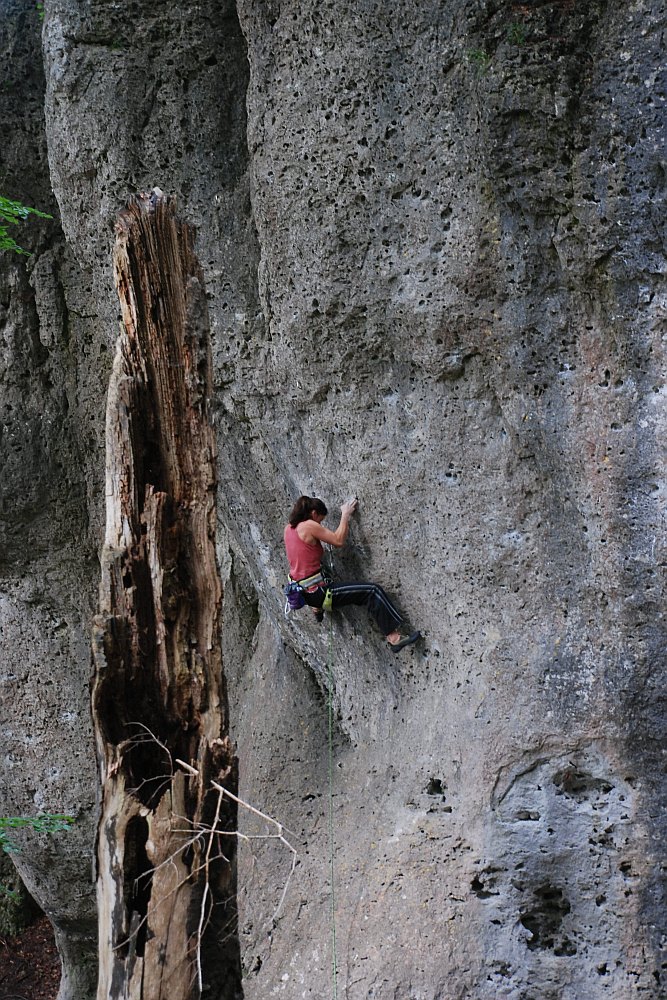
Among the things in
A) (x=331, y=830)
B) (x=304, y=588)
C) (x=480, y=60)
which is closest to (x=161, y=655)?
(x=304, y=588)

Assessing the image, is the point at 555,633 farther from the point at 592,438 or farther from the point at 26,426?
the point at 26,426

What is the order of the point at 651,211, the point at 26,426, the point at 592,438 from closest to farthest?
the point at 651,211 → the point at 592,438 → the point at 26,426

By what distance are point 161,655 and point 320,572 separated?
2.86m

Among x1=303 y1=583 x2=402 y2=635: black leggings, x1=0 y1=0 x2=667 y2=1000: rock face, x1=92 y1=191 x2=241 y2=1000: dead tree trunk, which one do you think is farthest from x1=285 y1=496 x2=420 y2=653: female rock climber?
x1=92 y1=191 x2=241 y2=1000: dead tree trunk

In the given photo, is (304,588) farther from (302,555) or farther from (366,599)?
(366,599)

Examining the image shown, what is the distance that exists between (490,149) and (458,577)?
237 cm

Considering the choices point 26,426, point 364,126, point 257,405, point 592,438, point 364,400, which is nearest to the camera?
point 592,438

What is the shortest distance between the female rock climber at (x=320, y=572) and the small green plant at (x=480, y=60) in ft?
8.42

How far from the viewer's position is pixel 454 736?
5391 mm

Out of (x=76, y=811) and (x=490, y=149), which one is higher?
(x=490, y=149)

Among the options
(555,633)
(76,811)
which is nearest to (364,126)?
(555,633)

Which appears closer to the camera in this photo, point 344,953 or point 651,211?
point 651,211

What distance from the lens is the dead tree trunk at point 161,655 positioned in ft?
9.69

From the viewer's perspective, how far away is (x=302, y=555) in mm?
5883
